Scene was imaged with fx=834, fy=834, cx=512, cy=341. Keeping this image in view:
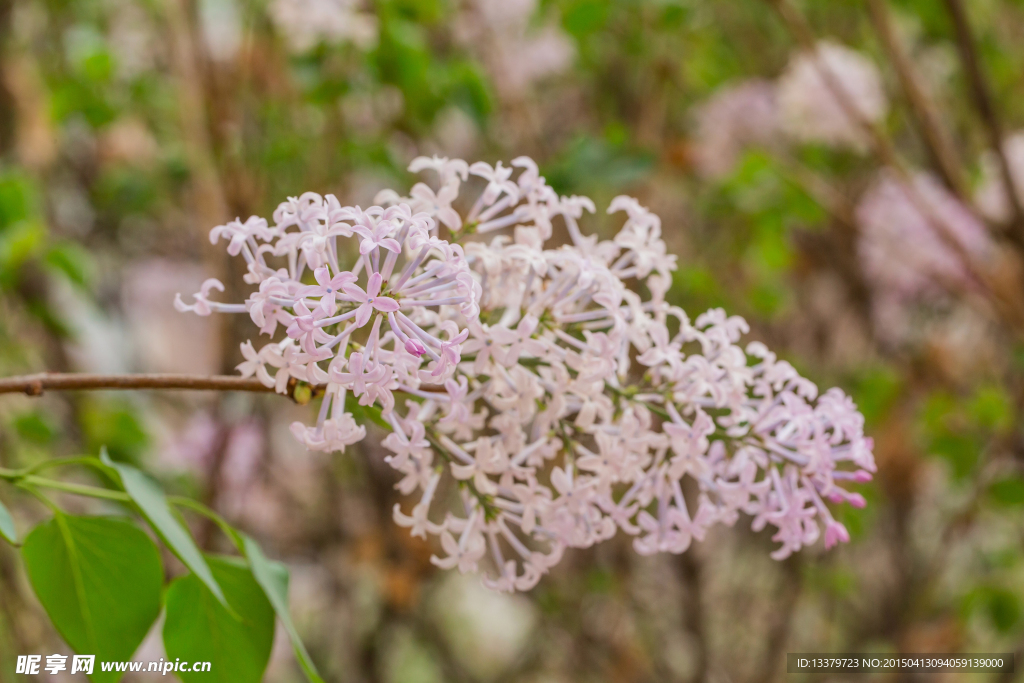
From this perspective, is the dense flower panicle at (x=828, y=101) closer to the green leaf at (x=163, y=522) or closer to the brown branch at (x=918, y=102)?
the brown branch at (x=918, y=102)

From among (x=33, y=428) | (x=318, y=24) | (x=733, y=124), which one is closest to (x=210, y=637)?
(x=33, y=428)

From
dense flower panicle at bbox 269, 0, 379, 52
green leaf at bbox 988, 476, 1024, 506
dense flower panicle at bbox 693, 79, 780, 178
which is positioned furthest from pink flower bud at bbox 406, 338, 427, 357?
dense flower panicle at bbox 693, 79, 780, 178

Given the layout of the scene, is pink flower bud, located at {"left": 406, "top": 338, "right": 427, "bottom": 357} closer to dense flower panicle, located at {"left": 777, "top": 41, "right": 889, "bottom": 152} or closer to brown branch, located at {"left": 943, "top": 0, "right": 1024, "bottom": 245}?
brown branch, located at {"left": 943, "top": 0, "right": 1024, "bottom": 245}

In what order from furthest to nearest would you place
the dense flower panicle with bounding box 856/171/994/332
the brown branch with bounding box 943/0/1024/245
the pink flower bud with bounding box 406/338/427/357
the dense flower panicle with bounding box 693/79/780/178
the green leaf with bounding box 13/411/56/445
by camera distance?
the dense flower panicle with bounding box 693/79/780/178 → the dense flower panicle with bounding box 856/171/994/332 → the green leaf with bounding box 13/411/56/445 → the brown branch with bounding box 943/0/1024/245 → the pink flower bud with bounding box 406/338/427/357

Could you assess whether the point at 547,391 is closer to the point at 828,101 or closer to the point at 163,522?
the point at 163,522

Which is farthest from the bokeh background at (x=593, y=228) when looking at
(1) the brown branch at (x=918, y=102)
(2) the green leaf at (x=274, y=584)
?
(2) the green leaf at (x=274, y=584)

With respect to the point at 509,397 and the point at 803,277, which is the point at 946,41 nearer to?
the point at 803,277

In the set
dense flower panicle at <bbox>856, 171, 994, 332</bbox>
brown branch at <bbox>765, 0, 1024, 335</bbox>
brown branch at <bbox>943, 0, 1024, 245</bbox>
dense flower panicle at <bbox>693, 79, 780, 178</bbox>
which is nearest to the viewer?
brown branch at <bbox>943, 0, 1024, 245</bbox>

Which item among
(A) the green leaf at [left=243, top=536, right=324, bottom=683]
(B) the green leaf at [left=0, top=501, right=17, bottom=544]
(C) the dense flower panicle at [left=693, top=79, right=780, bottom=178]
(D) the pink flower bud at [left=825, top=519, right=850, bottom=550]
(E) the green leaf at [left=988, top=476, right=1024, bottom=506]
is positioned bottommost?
(E) the green leaf at [left=988, top=476, right=1024, bottom=506]
